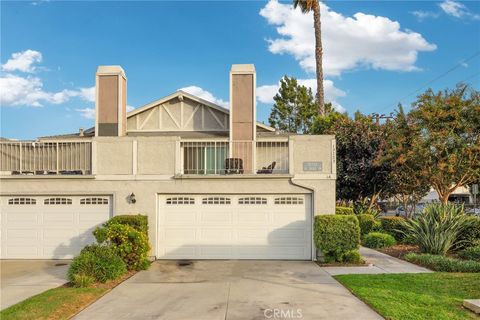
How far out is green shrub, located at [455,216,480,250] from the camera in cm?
1290

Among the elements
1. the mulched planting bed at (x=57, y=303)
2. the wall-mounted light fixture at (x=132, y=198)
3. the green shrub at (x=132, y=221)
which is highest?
the wall-mounted light fixture at (x=132, y=198)

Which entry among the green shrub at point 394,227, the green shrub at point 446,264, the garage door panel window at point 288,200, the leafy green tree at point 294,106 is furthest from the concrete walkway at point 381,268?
the leafy green tree at point 294,106

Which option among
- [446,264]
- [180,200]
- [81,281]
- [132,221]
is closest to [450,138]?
[446,264]

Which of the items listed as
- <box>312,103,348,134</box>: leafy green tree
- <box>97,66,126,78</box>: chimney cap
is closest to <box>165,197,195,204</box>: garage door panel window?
<box>97,66,126,78</box>: chimney cap

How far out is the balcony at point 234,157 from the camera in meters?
12.7

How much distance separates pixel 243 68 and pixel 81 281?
9.63 metres

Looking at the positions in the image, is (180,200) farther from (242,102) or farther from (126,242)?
(242,102)

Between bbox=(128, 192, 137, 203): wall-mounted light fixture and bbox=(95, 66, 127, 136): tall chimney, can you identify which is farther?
bbox=(95, 66, 127, 136): tall chimney

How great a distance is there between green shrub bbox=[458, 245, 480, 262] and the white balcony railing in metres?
11.9

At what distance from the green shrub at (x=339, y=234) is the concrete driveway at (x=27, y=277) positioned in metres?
6.93

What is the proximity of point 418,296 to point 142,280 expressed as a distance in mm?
6087

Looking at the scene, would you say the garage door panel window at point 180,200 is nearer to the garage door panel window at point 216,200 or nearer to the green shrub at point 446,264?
the garage door panel window at point 216,200

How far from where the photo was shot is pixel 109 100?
15.5 meters

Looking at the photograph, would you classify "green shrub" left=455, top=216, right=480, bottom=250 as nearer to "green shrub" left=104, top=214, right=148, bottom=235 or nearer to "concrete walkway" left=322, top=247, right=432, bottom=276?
"concrete walkway" left=322, top=247, right=432, bottom=276
